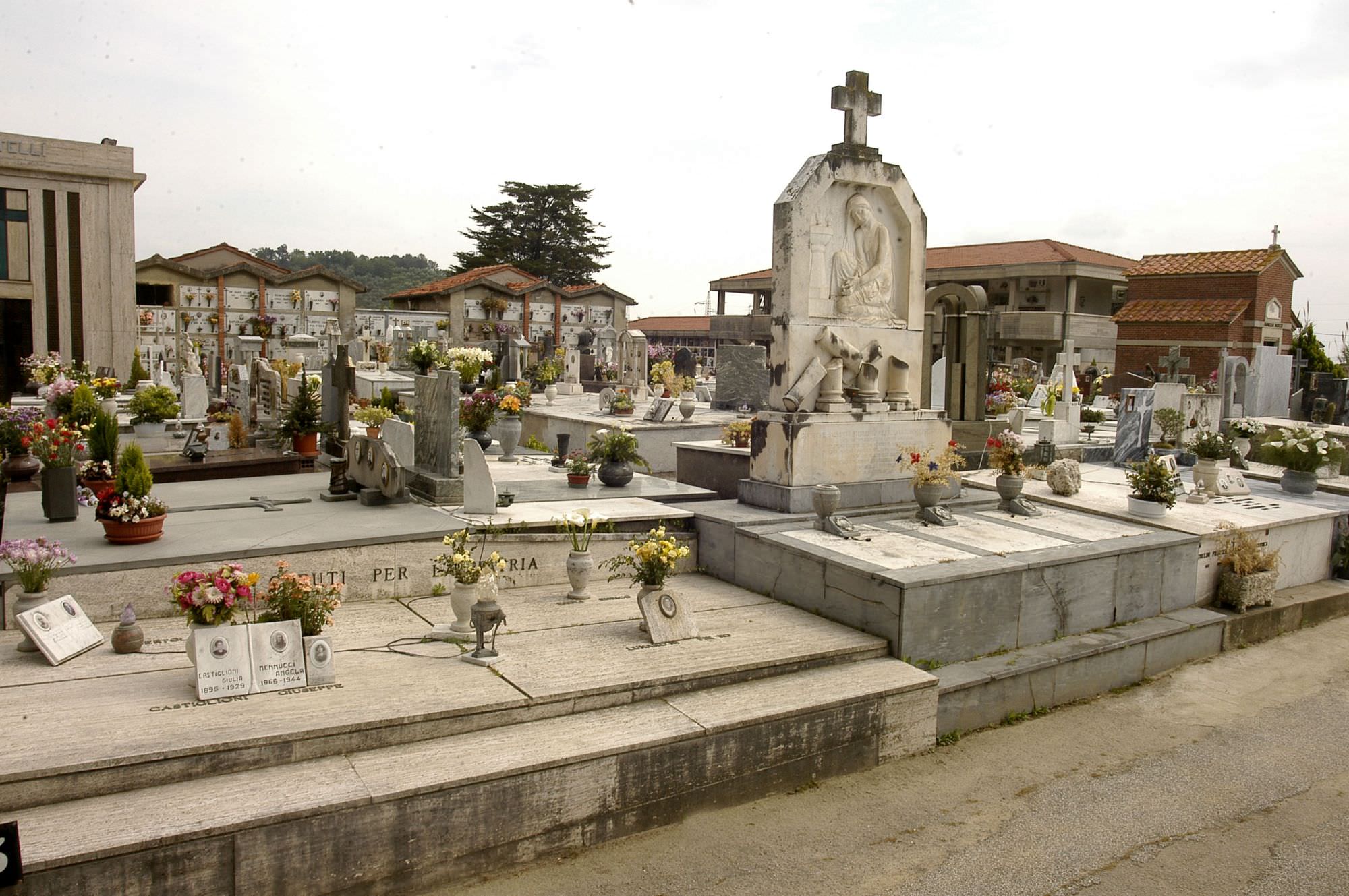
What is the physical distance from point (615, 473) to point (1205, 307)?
96.7ft

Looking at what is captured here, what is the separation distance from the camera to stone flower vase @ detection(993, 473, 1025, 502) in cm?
1017

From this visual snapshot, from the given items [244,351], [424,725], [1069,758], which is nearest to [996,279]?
[244,351]

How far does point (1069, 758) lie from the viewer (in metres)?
6.38

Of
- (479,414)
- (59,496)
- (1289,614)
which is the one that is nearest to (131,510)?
(59,496)

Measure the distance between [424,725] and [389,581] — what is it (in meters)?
2.90

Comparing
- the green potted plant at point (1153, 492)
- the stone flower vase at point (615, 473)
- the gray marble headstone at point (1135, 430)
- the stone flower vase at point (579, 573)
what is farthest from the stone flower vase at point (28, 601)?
the gray marble headstone at point (1135, 430)

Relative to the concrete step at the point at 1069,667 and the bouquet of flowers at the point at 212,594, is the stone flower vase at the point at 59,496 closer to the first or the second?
the bouquet of flowers at the point at 212,594

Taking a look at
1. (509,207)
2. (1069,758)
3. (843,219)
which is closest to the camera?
(1069,758)

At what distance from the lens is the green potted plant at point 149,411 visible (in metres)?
14.0

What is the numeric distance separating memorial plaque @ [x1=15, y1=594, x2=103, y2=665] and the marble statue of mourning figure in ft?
24.5

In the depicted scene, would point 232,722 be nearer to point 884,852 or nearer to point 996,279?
point 884,852

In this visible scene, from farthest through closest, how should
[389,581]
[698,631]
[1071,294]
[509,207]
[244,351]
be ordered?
[509,207] → [1071,294] → [244,351] → [389,581] → [698,631]

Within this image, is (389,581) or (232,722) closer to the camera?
(232,722)

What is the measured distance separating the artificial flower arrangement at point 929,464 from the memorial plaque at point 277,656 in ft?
20.9
